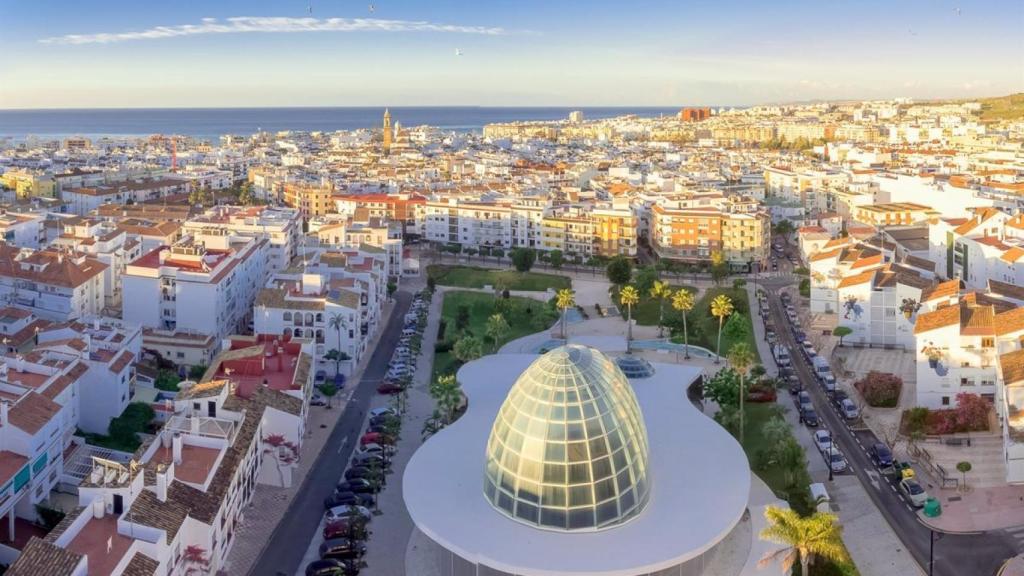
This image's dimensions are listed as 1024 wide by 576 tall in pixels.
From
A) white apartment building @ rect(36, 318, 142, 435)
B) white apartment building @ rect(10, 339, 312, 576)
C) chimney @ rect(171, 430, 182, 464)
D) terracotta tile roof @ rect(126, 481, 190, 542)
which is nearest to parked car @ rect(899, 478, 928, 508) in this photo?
white apartment building @ rect(10, 339, 312, 576)

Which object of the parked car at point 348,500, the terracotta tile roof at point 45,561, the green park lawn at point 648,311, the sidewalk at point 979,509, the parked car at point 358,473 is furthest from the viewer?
the green park lawn at point 648,311

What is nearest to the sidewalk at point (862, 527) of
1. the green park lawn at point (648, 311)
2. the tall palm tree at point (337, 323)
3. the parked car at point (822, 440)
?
the parked car at point (822, 440)

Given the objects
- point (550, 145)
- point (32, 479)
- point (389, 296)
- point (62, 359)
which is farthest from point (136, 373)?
point (550, 145)

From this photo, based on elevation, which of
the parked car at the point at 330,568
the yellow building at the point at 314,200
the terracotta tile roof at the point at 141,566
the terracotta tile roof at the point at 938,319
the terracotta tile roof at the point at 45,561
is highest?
the yellow building at the point at 314,200

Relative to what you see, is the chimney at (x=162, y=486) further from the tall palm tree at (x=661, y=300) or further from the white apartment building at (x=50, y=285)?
the tall palm tree at (x=661, y=300)

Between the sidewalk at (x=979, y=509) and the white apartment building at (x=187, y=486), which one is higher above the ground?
the white apartment building at (x=187, y=486)

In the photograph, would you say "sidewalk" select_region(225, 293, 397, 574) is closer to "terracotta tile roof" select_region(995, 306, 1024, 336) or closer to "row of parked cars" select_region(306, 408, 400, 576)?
"row of parked cars" select_region(306, 408, 400, 576)
